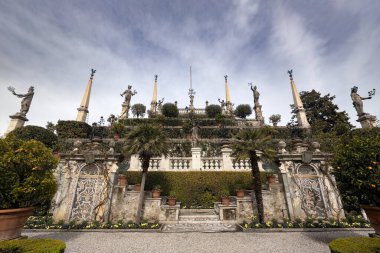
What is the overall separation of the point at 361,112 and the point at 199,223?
98.0ft

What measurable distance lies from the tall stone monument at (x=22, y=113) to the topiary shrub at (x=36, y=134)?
623 cm

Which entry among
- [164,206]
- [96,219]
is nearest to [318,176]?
[164,206]

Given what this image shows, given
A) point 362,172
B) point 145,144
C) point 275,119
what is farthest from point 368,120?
point 145,144

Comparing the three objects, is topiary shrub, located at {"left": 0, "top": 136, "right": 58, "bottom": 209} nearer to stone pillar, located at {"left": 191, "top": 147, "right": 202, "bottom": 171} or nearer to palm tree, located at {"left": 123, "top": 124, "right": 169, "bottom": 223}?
palm tree, located at {"left": 123, "top": 124, "right": 169, "bottom": 223}

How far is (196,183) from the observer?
12273mm

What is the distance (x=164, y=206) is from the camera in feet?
33.3

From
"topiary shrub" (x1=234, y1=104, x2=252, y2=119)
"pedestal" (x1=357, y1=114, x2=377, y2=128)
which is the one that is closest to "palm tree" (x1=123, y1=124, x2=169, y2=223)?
"topiary shrub" (x1=234, y1=104, x2=252, y2=119)

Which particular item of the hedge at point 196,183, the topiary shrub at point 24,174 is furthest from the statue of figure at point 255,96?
the topiary shrub at point 24,174

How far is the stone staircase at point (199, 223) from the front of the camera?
8413 mm

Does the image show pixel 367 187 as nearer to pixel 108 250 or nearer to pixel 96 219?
pixel 108 250

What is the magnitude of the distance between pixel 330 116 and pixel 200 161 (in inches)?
1337

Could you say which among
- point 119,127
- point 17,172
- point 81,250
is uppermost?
point 119,127

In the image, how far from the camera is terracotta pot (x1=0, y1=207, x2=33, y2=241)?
14.4 ft

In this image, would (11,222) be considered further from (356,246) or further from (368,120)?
(368,120)
